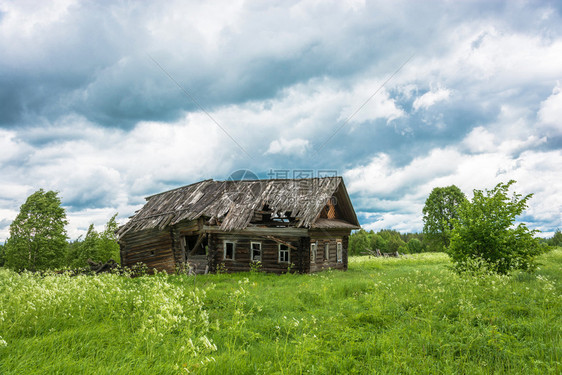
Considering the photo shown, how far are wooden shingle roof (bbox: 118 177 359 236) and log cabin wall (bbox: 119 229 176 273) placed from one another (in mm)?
808

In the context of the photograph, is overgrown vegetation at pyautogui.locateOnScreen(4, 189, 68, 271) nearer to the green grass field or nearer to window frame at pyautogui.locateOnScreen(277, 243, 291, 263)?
window frame at pyautogui.locateOnScreen(277, 243, 291, 263)

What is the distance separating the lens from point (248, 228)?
18.5 m

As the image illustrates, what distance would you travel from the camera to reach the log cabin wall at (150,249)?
21639 millimetres

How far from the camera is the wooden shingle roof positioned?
63.2 ft

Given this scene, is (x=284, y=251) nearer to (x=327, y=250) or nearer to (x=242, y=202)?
(x=327, y=250)

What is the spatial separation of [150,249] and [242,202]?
333 inches

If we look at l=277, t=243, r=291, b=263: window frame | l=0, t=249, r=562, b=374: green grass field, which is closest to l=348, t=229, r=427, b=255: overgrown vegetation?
l=277, t=243, r=291, b=263: window frame

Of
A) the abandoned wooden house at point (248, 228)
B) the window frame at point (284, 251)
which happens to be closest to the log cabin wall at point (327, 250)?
the abandoned wooden house at point (248, 228)

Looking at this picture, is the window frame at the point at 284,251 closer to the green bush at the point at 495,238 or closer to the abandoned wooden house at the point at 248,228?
the abandoned wooden house at the point at 248,228

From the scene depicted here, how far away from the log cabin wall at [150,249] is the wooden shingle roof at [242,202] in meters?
0.81

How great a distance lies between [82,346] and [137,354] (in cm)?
93

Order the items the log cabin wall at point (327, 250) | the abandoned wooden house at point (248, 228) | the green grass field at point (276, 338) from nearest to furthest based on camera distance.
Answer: the green grass field at point (276, 338), the abandoned wooden house at point (248, 228), the log cabin wall at point (327, 250)

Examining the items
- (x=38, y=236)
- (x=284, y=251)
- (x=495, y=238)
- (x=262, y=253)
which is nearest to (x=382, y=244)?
(x=284, y=251)

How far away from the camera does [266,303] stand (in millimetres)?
8617
